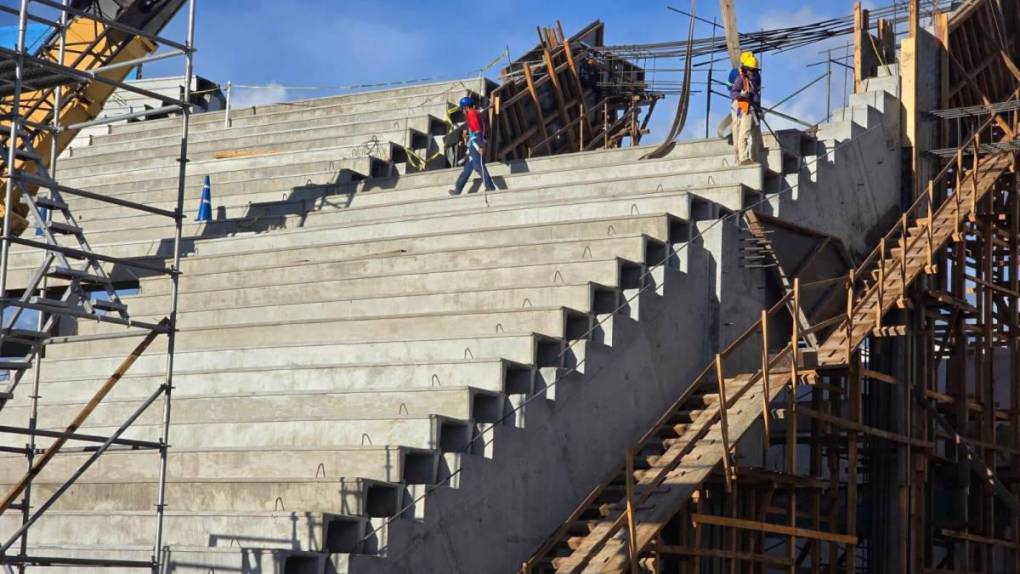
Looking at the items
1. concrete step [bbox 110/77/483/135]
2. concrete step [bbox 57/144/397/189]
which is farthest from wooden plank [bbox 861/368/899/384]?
Result: concrete step [bbox 110/77/483/135]

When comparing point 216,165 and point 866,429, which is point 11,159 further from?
point 216,165

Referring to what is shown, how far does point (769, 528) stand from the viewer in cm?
1727

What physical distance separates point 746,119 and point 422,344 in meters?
6.42

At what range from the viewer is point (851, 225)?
2236 centimetres

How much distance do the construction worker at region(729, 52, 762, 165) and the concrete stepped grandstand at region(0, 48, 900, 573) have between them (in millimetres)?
399

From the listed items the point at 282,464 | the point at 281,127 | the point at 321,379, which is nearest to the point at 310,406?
the point at 321,379

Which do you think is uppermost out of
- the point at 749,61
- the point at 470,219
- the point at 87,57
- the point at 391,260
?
the point at 87,57

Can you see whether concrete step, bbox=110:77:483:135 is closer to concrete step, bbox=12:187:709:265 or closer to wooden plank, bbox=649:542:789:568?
concrete step, bbox=12:187:709:265

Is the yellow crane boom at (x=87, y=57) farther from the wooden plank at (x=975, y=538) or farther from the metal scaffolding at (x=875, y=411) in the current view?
the wooden plank at (x=975, y=538)

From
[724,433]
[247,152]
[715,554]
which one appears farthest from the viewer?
[247,152]

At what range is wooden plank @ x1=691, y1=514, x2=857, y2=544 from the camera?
52.8 feet

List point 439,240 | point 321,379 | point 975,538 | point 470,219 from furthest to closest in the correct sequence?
point 975,538, point 470,219, point 439,240, point 321,379

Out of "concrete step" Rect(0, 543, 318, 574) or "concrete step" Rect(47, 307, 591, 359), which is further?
"concrete step" Rect(47, 307, 591, 359)

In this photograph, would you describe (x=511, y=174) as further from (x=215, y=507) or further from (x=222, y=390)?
(x=215, y=507)
